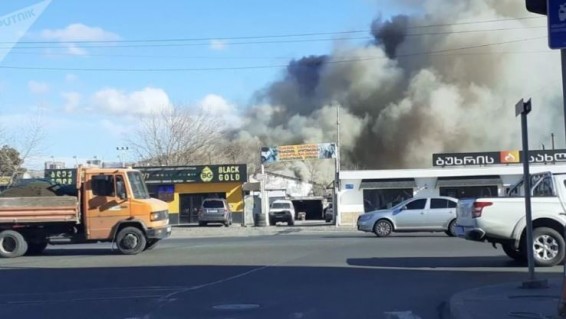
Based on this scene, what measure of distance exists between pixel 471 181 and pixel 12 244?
28.9 m

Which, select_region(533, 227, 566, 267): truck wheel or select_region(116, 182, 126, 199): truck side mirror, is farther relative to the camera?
select_region(116, 182, 126, 199): truck side mirror

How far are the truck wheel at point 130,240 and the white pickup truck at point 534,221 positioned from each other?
9495 millimetres

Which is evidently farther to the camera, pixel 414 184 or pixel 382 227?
pixel 414 184

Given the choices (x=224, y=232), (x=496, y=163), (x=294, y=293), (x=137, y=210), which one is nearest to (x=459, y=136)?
(x=496, y=163)

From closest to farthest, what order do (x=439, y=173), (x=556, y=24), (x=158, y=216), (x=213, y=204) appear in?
(x=556, y=24) → (x=158, y=216) → (x=213, y=204) → (x=439, y=173)

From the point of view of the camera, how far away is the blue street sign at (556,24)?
6.93 meters

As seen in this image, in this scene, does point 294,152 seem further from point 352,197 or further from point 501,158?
point 501,158

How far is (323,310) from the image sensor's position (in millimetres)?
9500

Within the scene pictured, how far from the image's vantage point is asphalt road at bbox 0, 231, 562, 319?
9.71 metres

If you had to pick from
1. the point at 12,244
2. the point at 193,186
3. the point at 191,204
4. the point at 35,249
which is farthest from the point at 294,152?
the point at 12,244

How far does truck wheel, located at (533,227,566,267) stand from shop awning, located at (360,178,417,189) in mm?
29139

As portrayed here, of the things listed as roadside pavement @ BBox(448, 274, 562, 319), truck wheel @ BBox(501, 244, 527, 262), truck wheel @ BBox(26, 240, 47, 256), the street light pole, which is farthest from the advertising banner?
the street light pole

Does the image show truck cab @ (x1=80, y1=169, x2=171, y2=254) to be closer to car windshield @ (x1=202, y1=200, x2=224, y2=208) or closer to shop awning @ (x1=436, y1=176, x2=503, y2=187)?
car windshield @ (x1=202, y1=200, x2=224, y2=208)

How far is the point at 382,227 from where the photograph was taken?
2548cm
